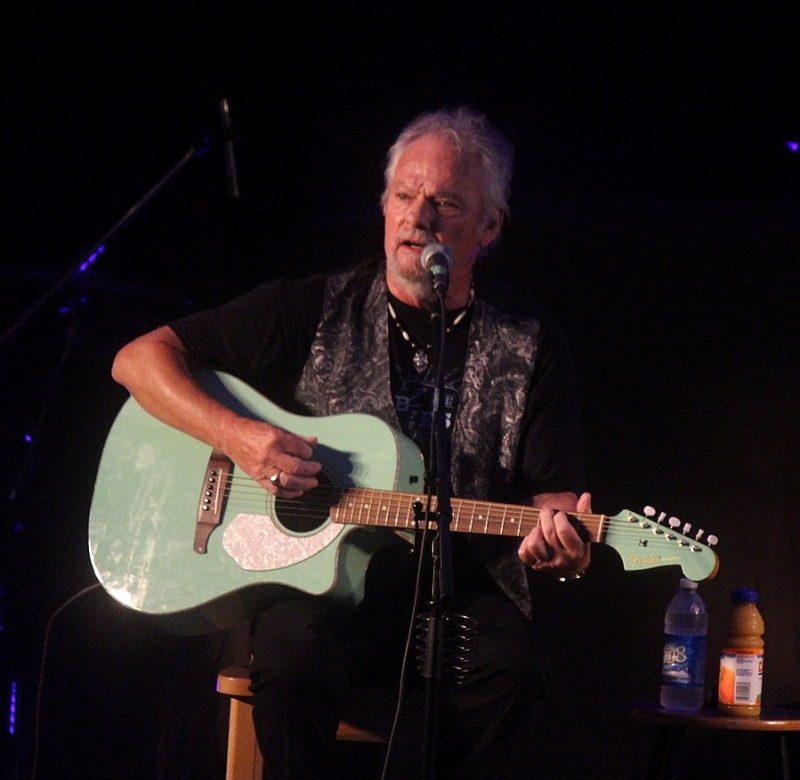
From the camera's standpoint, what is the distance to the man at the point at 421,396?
2559 millimetres

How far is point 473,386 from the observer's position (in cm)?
302

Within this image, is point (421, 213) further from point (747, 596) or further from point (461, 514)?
point (747, 596)

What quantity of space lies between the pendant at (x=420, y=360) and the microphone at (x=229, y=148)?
2.61ft

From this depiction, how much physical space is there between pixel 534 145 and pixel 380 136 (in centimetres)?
56

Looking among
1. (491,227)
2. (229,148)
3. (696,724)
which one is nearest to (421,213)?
(491,227)

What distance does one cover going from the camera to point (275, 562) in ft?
8.83

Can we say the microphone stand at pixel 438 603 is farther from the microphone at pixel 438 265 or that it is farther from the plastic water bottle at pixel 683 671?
the plastic water bottle at pixel 683 671

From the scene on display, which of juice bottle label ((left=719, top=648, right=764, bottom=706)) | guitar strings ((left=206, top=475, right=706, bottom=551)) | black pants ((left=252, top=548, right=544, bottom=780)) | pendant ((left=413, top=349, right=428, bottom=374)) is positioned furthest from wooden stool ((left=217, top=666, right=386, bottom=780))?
juice bottle label ((left=719, top=648, right=764, bottom=706))

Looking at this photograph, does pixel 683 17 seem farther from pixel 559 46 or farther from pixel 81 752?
pixel 81 752

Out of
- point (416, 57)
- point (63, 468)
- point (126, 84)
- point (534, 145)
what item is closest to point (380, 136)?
point (416, 57)

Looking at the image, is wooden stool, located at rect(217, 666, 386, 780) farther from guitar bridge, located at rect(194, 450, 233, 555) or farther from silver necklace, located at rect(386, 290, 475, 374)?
silver necklace, located at rect(386, 290, 475, 374)

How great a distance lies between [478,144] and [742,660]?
1699 millimetres

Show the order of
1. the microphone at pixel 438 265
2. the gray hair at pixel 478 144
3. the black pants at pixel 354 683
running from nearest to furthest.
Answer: the microphone at pixel 438 265, the black pants at pixel 354 683, the gray hair at pixel 478 144

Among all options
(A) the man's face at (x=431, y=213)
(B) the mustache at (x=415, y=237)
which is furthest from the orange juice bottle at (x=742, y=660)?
(B) the mustache at (x=415, y=237)
